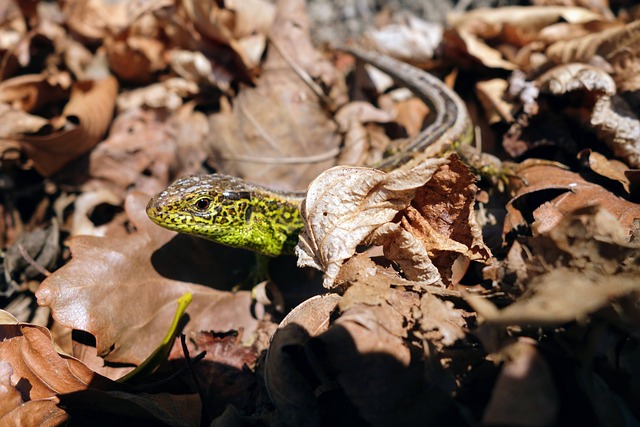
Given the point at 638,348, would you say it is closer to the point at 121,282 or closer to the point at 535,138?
the point at 535,138

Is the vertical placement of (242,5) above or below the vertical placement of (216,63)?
above

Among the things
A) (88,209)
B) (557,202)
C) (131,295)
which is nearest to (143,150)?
(88,209)

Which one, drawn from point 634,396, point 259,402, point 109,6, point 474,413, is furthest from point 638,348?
point 109,6

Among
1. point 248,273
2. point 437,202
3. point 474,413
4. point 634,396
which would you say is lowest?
point 248,273

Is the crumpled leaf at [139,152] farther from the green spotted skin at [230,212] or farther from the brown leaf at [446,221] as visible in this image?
the brown leaf at [446,221]

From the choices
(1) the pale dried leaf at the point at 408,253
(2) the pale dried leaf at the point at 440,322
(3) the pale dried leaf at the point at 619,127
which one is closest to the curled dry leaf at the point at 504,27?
(3) the pale dried leaf at the point at 619,127

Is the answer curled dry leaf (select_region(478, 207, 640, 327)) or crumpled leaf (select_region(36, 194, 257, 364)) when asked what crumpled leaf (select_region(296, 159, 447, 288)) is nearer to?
curled dry leaf (select_region(478, 207, 640, 327))

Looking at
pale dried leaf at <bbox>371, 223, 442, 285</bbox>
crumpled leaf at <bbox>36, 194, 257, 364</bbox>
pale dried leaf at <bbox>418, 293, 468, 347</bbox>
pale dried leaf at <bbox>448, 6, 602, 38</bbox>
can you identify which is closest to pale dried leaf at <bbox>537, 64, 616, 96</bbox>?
pale dried leaf at <bbox>448, 6, 602, 38</bbox>
